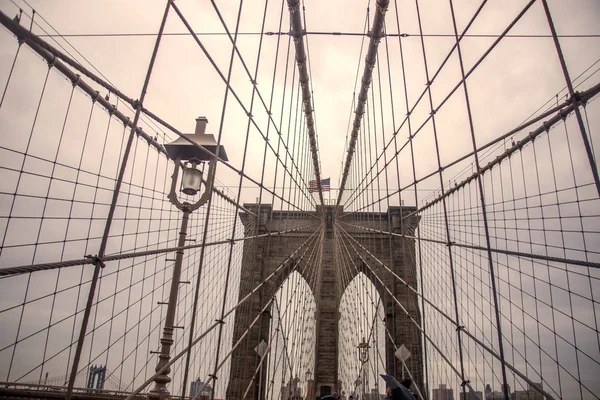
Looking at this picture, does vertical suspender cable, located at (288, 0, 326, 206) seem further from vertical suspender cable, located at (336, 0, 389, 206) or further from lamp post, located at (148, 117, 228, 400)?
lamp post, located at (148, 117, 228, 400)

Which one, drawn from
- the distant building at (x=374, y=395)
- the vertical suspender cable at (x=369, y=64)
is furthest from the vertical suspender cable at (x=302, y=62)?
the distant building at (x=374, y=395)

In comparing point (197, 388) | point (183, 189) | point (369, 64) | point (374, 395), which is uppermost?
point (369, 64)

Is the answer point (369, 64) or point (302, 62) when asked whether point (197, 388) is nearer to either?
point (302, 62)

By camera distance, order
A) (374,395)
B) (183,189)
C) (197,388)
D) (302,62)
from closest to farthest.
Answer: (183,189) → (374,395) → (302,62) → (197,388)

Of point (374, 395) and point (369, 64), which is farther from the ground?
point (369, 64)

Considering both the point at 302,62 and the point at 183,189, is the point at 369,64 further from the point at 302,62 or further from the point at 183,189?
the point at 183,189

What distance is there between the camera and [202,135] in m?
5.19

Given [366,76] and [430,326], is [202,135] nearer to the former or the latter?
[366,76]

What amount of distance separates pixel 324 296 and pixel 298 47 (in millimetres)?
12767

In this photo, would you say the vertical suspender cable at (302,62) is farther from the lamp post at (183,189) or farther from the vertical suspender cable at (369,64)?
the lamp post at (183,189)

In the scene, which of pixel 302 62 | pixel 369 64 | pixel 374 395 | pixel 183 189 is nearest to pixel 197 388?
pixel 374 395

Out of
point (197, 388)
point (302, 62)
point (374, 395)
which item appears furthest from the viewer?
point (197, 388)

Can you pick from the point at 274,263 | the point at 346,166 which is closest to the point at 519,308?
the point at 346,166

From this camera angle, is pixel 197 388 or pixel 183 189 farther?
pixel 197 388
